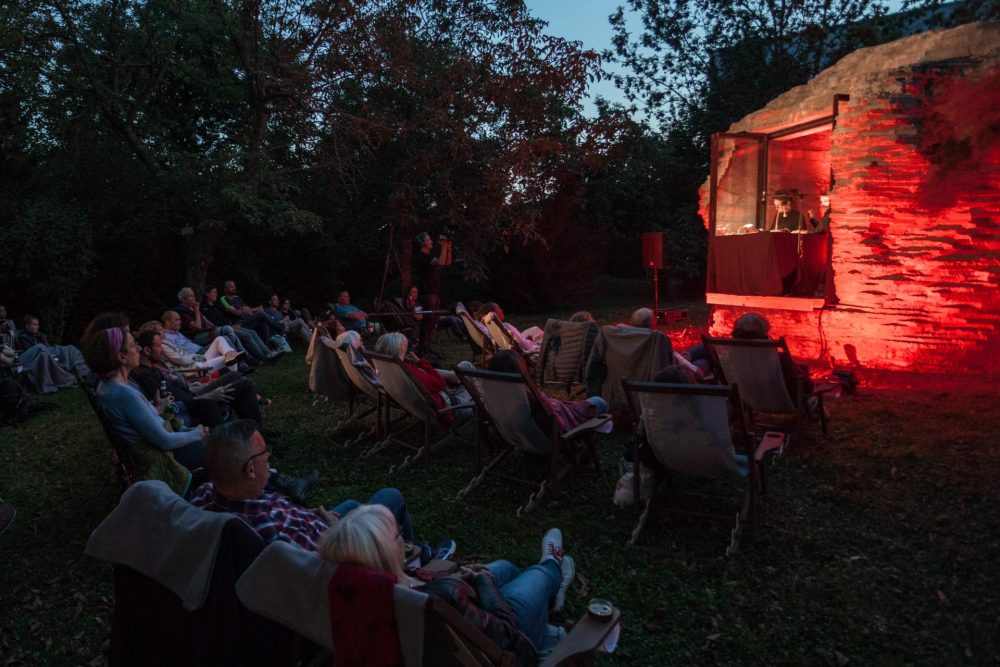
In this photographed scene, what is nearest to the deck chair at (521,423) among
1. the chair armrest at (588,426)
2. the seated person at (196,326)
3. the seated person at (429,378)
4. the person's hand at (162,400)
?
the chair armrest at (588,426)

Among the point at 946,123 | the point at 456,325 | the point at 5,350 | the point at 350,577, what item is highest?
the point at 946,123

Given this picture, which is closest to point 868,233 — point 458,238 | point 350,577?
point 350,577

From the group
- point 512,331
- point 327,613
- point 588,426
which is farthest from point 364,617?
point 512,331

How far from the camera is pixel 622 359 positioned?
19.8 ft

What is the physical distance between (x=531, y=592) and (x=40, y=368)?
28.5 feet

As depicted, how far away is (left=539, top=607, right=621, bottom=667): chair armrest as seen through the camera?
6.56 ft

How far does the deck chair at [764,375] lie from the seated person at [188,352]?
4.88 metres

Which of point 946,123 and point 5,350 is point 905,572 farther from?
point 5,350

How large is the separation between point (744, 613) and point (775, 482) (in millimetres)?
1722

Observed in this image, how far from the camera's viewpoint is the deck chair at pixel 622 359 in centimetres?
589

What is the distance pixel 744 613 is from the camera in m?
3.01

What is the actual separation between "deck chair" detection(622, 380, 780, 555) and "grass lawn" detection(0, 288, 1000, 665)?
181mm

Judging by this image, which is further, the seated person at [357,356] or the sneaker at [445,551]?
the seated person at [357,356]

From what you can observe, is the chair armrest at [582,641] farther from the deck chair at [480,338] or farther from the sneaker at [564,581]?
the deck chair at [480,338]
